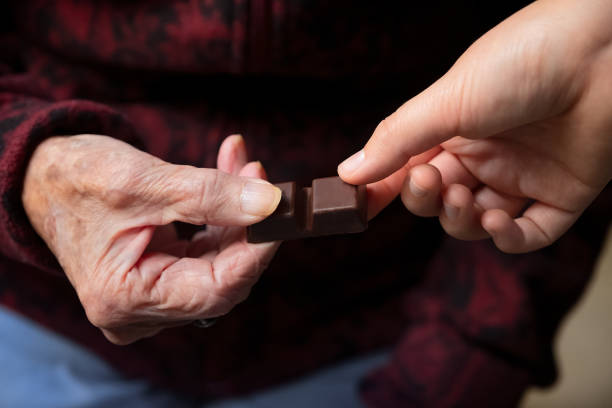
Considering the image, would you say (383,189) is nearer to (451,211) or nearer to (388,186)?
(388,186)

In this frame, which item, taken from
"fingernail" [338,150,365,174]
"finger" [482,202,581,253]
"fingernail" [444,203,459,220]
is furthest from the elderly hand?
"finger" [482,202,581,253]

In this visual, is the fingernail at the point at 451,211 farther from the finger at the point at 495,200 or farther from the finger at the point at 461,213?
the finger at the point at 495,200

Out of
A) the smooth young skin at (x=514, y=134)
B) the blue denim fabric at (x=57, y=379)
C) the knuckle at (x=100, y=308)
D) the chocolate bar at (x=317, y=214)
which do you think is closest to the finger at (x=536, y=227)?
the smooth young skin at (x=514, y=134)

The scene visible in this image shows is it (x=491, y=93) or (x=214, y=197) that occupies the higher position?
(x=491, y=93)

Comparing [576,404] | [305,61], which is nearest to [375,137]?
[305,61]

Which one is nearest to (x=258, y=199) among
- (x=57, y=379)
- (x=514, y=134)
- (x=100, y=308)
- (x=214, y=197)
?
(x=214, y=197)

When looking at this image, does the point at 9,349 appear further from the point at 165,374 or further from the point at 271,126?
the point at 271,126
